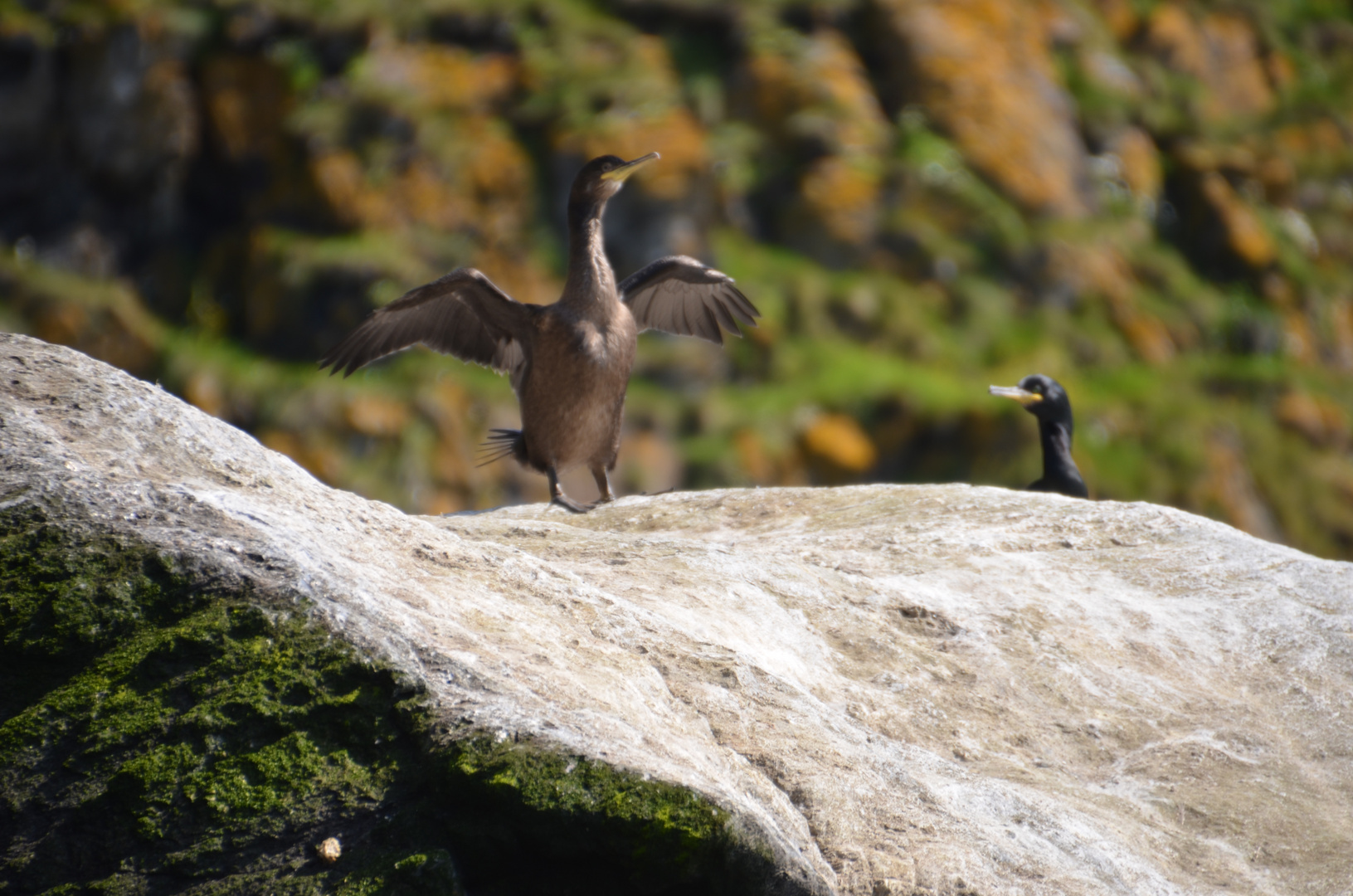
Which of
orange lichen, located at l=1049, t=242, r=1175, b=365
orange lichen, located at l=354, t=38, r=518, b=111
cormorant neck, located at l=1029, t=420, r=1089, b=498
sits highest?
cormorant neck, located at l=1029, t=420, r=1089, b=498

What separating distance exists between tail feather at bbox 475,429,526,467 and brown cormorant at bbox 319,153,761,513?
0.03 feet

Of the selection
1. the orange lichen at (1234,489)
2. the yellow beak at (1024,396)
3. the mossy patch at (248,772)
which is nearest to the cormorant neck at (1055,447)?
the yellow beak at (1024,396)

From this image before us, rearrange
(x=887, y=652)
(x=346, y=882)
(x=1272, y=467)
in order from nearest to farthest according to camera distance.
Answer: (x=346, y=882)
(x=887, y=652)
(x=1272, y=467)

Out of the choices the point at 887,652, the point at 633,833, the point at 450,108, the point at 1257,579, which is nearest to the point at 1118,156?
the point at 450,108

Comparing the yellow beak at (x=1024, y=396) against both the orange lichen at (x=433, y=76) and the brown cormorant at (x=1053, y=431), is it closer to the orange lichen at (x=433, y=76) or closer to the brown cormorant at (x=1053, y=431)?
the brown cormorant at (x=1053, y=431)

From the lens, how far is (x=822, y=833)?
338 cm

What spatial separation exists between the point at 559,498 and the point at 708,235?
1069 cm

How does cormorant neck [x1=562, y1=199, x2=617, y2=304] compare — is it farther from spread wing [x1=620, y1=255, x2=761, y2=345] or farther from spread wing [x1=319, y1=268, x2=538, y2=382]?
spread wing [x1=620, y1=255, x2=761, y2=345]

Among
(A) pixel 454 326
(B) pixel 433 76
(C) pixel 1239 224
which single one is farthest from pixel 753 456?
(C) pixel 1239 224

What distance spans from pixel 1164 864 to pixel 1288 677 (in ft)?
4.91

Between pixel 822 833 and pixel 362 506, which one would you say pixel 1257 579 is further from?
pixel 362 506

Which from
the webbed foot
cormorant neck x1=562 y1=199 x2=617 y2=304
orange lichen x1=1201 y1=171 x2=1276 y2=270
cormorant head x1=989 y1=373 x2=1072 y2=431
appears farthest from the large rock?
orange lichen x1=1201 y1=171 x2=1276 y2=270

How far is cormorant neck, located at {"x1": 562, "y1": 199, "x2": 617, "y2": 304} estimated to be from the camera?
7.17 metres

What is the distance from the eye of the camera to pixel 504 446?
7910 mm
